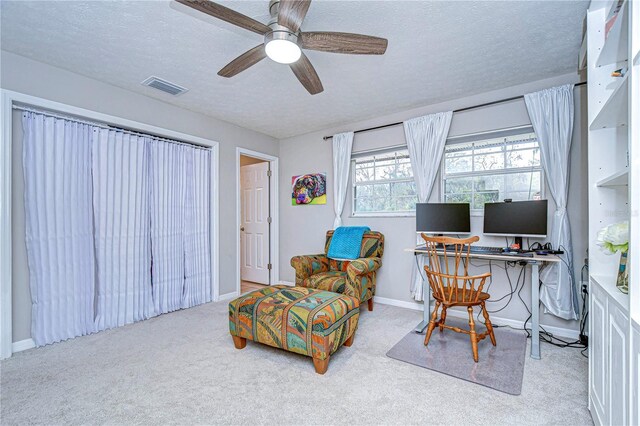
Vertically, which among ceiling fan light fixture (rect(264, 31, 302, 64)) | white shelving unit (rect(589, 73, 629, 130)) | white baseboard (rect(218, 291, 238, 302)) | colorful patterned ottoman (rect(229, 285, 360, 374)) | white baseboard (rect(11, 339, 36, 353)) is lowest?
white baseboard (rect(218, 291, 238, 302))

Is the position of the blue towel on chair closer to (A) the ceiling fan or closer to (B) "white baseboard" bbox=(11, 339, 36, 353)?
(A) the ceiling fan

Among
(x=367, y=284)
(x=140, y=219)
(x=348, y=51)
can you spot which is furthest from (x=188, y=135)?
(x=367, y=284)

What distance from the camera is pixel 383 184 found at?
150 inches

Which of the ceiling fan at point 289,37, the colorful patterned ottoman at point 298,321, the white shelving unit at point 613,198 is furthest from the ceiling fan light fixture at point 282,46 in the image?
the colorful patterned ottoman at point 298,321

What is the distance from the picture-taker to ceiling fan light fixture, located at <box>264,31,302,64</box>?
1699mm

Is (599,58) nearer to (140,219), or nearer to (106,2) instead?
(106,2)

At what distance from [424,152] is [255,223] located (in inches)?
118

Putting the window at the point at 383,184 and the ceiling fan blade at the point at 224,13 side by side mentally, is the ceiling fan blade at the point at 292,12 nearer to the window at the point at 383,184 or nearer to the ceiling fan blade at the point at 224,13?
the ceiling fan blade at the point at 224,13

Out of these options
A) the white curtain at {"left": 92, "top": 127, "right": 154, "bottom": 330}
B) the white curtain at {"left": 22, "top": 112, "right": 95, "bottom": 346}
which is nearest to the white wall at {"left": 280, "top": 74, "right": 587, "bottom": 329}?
the white curtain at {"left": 92, "top": 127, "right": 154, "bottom": 330}

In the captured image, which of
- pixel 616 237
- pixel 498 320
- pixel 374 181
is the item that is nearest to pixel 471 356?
pixel 498 320

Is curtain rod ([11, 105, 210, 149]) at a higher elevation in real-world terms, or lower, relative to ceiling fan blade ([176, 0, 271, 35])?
lower

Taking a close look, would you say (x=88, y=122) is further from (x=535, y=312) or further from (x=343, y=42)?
(x=535, y=312)

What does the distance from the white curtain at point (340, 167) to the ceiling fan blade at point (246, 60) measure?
6.87ft

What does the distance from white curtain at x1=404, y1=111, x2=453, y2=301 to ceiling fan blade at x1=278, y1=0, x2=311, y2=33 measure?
2.13 m
